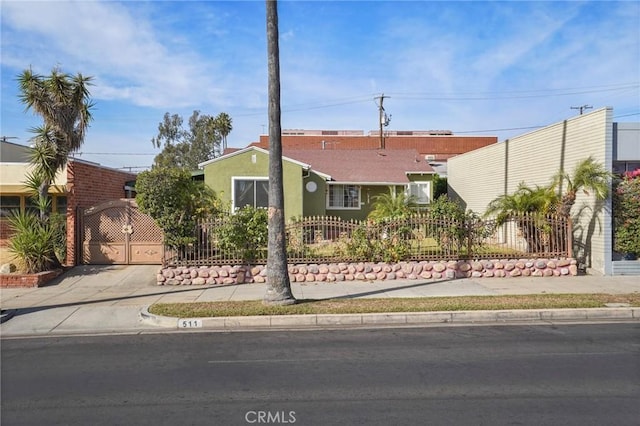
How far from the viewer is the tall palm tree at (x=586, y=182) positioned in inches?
495

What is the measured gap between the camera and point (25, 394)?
17.8 ft

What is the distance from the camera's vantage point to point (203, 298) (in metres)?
10.9

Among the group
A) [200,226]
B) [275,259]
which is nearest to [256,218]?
[200,226]

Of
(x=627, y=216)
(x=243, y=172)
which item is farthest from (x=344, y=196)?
(x=627, y=216)

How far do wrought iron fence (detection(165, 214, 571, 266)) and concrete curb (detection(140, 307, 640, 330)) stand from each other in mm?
3979

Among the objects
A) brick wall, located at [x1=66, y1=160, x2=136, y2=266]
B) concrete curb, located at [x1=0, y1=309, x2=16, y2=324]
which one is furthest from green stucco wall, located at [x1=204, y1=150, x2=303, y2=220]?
concrete curb, located at [x1=0, y1=309, x2=16, y2=324]

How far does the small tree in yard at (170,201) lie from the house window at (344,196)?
10.5 meters

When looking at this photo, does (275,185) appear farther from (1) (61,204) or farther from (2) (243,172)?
(1) (61,204)

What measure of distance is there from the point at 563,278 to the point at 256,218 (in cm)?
821

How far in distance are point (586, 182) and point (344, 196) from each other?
11804mm

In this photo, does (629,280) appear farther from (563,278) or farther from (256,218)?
(256,218)

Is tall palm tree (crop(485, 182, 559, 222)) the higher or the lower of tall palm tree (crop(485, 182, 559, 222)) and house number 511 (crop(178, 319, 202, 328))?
the higher

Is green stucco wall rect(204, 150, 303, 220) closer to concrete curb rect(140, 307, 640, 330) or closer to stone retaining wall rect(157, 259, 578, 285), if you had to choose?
stone retaining wall rect(157, 259, 578, 285)

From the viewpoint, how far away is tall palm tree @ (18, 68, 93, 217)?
1314 centimetres
